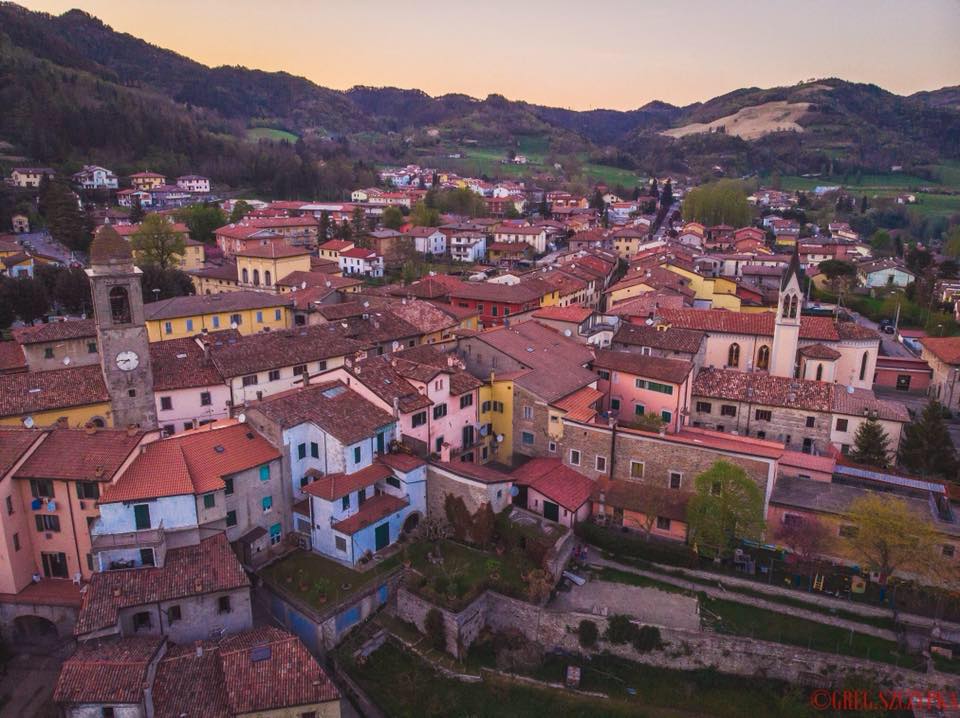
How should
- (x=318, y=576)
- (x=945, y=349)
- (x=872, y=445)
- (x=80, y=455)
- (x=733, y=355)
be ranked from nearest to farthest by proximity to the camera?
1. (x=80, y=455)
2. (x=318, y=576)
3. (x=872, y=445)
4. (x=733, y=355)
5. (x=945, y=349)

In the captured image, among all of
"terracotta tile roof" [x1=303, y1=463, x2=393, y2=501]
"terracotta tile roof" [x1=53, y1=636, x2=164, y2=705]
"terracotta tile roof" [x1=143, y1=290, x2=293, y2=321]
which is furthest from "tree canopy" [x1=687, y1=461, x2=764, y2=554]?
"terracotta tile roof" [x1=143, y1=290, x2=293, y2=321]

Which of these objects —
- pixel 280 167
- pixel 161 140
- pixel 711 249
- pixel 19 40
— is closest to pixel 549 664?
pixel 711 249

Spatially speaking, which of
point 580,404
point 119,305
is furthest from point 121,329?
point 580,404

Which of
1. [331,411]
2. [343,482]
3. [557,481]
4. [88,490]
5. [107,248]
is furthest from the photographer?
[557,481]

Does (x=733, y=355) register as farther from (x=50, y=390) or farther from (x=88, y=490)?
(x=50, y=390)

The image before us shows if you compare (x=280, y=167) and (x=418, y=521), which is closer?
(x=418, y=521)

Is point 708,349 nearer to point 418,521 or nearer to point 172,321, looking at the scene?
point 418,521
